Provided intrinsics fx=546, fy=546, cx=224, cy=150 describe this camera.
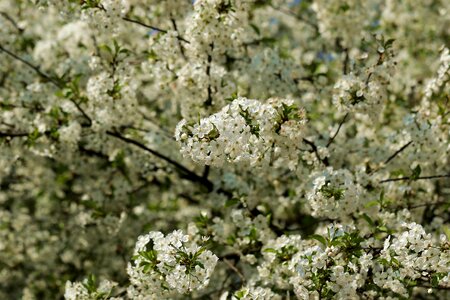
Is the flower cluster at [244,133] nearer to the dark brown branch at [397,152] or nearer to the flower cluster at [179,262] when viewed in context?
the flower cluster at [179,262]

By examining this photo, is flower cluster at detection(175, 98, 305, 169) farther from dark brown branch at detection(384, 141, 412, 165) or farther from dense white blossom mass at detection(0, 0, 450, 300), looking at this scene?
dark brown branch at detection(384, 141, 412, 165)

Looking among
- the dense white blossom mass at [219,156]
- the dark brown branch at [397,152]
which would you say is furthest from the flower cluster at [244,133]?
the dark brown branch at [397,152]

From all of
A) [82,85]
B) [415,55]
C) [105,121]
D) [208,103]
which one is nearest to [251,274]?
[208,103]

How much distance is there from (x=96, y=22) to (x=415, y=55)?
360 inches

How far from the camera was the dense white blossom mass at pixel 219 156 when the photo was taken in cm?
513

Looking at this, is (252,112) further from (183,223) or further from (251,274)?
(183,223)

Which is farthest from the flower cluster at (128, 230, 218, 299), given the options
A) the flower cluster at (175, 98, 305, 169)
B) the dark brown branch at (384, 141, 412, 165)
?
the dark brown branch at (384, 141, 412, 165)

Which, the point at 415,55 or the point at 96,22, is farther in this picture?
the point at 415,55

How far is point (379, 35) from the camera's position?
6352 mm

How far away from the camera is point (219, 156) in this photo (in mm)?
4961

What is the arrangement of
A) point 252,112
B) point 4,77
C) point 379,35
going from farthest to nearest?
point 4,77, point 379,35, point 252,112

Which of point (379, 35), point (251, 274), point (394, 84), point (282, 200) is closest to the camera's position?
point (379, 35)

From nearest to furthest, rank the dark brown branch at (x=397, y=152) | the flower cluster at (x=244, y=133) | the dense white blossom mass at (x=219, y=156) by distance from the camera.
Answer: the flower cluster at (x=244, y=133) → the dense white blossom mass at (x=219, y=156) → the dark brown branch at (x=397, y=152)

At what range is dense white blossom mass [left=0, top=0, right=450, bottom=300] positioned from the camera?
513cm
